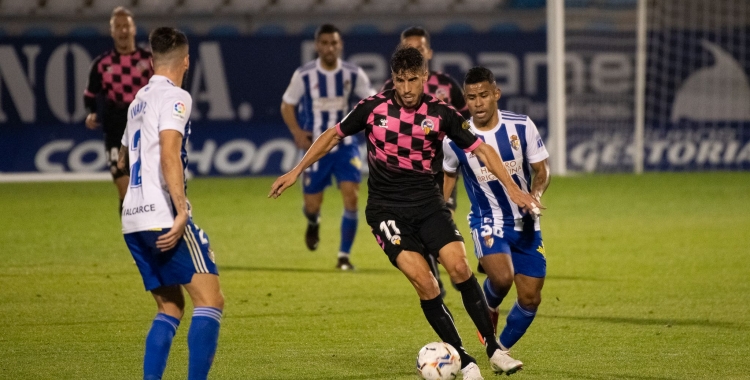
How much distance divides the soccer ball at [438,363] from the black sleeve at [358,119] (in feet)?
4.05

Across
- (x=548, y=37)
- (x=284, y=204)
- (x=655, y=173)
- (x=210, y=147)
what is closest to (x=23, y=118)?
(x=210, y=147)

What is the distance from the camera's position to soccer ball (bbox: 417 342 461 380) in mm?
5512

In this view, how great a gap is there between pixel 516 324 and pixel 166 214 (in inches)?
88.7

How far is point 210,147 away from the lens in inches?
704

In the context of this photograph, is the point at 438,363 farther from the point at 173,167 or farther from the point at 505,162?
the point at 173,167

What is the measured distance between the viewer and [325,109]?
1046cm

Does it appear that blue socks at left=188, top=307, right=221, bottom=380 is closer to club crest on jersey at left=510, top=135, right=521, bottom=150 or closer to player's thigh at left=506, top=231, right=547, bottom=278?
player's thigh at left=506, top=231, right=547, bottom=278

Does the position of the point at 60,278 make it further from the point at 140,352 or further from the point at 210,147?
the point at 210,147

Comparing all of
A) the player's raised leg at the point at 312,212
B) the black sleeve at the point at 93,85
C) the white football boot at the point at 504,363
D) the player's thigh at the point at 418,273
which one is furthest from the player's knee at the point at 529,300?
the black sleeve at the point at 93,85

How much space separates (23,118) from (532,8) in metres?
8.70

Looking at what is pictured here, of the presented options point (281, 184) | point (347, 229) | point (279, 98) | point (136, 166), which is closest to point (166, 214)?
point (136, 166)

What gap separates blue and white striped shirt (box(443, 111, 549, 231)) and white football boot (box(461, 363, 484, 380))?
1.03 m

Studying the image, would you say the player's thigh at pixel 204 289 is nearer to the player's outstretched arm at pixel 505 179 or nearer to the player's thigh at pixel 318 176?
the player's outstretched arm at pixel 505 179

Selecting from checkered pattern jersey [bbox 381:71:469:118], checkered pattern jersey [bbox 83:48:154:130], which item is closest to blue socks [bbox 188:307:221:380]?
checkered pattern jersey [bbox 381:71:469:118]
